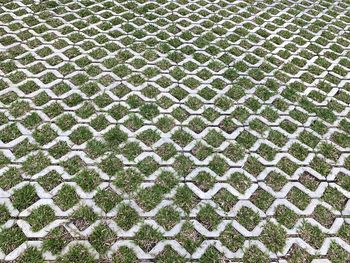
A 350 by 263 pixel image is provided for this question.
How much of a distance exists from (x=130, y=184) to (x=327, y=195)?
2.35m

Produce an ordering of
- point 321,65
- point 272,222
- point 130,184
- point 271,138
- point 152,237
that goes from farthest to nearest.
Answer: point 321,65
point 271,138
point 130,184
point 272,222
point 152,237

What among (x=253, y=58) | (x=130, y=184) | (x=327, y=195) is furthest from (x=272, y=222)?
(x=253, y=58)

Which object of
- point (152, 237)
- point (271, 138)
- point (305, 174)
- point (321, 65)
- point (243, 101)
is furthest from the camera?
point (321, 65)

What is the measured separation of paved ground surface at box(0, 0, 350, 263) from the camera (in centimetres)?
382

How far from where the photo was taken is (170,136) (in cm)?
501

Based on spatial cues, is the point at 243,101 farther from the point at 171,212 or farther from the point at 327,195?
the point at 171,212

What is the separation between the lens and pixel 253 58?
666 centimetres

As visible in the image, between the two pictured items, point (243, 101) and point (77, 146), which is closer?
point (77, 146)

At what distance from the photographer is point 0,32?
674 cm

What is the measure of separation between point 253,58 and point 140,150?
3100mm

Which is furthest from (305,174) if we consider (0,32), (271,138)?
(0,32)

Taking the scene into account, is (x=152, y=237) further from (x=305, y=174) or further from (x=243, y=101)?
(x=243, y=101)

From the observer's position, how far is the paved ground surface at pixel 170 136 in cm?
382

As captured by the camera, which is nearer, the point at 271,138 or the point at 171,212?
the point at 171,212
